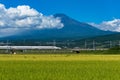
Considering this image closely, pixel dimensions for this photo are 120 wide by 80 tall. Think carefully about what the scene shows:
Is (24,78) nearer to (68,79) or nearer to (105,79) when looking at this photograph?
(68,79)

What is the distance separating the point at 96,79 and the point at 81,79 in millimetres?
790

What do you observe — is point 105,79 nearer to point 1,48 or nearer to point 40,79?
point 40,79

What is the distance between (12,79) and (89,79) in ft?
13.3

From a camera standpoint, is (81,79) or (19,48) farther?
(19,48)

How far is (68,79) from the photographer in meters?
22.1

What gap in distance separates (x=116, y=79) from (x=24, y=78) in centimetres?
492

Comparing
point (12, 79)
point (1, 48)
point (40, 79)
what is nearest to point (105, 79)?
point (40, 79)

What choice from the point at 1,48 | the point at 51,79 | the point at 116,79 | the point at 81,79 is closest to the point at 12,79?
the point at 51,79

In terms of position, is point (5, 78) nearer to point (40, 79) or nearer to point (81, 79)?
point (40, 79)

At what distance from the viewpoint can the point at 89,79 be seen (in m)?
22.0

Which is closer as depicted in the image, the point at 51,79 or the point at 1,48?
the point at 51,79

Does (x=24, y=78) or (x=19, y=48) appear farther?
(x=19, y=48)

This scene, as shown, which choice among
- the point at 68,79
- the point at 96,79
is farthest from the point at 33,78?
the point at 96,79

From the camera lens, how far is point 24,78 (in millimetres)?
22516
